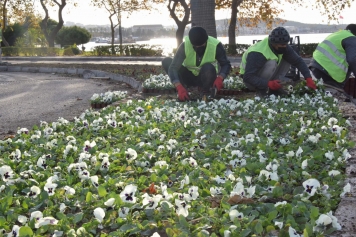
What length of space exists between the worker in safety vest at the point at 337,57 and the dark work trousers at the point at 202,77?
1.76 m

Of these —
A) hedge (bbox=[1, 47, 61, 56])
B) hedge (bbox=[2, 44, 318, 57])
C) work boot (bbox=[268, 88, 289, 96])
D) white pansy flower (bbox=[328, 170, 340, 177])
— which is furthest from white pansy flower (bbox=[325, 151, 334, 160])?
hedge (bbox=[1, 47, 61, 56])

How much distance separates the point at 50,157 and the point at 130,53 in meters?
29.3

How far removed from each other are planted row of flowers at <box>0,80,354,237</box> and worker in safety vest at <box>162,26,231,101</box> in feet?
5.13

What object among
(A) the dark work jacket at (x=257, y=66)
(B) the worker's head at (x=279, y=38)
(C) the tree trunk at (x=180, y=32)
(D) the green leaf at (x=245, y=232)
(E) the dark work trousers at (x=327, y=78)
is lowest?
(D) the green leaf at (x=245, y=232)

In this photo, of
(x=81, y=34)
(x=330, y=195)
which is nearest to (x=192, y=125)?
(x=330, y=195)

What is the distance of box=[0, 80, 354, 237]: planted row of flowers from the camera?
8.59 ft

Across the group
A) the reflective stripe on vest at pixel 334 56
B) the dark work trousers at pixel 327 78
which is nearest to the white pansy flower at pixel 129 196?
the reflective stripe on vest at pixel 334 56

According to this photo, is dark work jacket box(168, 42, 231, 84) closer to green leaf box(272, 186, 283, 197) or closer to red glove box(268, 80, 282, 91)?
red glove box(268, 80, 282, 91)

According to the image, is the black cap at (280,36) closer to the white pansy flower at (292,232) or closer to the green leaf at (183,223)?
the green leaf at (183,223)

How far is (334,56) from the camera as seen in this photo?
7.72 m

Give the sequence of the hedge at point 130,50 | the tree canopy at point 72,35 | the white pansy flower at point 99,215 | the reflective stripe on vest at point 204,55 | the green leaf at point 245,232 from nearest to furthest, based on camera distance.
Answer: the green leaf at point 245,232, the white pansy flower at point 99,215, the reflective stripe on vest at point 204,55, the hedge at point 130,50, the tree canopy at point 72,35

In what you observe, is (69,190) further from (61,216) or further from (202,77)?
(202,77)

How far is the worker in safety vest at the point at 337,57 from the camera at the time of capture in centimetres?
729

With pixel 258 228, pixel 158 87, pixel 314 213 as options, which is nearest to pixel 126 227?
pixel 258 228
